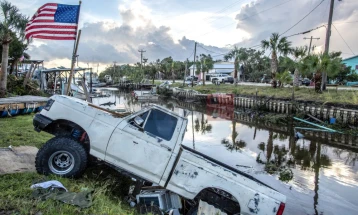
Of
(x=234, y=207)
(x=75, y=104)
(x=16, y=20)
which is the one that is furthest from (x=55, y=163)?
(x=16, y=20)

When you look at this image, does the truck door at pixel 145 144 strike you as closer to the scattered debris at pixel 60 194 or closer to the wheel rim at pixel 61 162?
the wheel rim at pixel 61 162

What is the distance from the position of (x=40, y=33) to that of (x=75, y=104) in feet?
18.8

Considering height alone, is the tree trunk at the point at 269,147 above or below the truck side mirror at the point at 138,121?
below

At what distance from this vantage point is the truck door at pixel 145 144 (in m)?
5.43

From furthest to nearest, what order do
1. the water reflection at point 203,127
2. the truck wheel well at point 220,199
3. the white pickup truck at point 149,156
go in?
the water reflection at point 203,127
the truck wheel well at point 220,199
the white pickup truck at point 149,156

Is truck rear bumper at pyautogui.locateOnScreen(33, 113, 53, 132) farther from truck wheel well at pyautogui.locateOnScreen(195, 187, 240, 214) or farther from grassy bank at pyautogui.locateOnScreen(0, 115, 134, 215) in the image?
truck wheel well at pyautogui.locateOnScreen(195, 187, 240, 214)

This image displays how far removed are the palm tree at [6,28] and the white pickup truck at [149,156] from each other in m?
14.8

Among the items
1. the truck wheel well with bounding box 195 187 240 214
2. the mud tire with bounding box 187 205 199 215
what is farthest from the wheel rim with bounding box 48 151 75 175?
the truck wheel well with bounding box 195 187 240 214

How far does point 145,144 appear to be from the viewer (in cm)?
545

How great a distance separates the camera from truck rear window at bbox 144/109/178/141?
555 centimetres

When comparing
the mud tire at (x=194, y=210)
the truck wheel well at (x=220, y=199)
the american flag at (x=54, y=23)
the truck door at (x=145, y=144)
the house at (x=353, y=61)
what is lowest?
the mud tire at (x=194, y=210)

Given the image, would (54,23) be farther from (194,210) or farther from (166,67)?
(166,67)

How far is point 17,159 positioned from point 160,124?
3820 millimetres

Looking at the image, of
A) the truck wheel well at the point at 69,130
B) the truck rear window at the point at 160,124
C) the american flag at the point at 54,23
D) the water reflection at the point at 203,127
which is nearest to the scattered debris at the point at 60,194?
the truck wheel well at the point at 69,130
